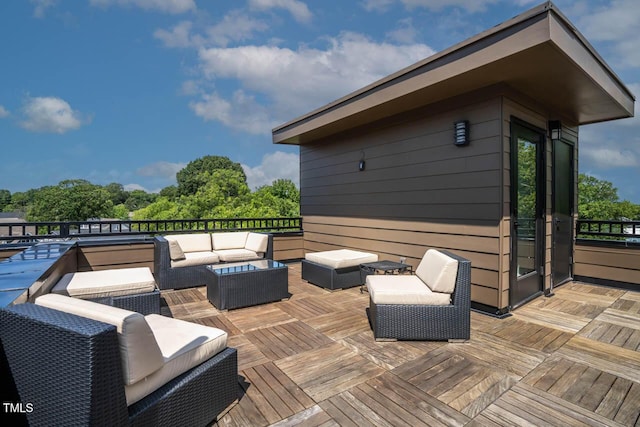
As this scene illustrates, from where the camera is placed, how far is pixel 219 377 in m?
1.67

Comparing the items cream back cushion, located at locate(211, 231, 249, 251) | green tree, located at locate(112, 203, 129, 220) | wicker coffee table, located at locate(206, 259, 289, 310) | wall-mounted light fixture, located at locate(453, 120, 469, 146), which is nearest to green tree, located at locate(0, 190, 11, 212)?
green tree, located at locate(112, 203, 129, 220)

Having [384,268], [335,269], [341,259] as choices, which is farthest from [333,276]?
[384,268]

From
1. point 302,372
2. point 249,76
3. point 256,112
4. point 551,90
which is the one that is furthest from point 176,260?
point 256,112

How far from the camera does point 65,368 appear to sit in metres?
1.09

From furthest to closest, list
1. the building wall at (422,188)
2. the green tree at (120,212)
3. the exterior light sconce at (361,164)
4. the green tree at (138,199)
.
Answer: the green tree at (138,199)
the green tree at (120,212)
the exterior light sconce at (361,164)
the building wall at (422,188)

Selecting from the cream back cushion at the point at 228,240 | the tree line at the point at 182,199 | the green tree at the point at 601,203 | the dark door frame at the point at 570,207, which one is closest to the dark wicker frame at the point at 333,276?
the cream back cushion at the point at 228,240

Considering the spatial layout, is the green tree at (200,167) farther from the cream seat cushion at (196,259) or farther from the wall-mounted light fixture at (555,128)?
the wall-mounted light fixture at (555,128)

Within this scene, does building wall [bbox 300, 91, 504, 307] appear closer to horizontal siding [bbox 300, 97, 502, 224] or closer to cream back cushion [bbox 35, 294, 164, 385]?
horizontal siding [bbox 300, 97, 502, 224]

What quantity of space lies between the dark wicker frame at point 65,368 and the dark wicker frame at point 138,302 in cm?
175

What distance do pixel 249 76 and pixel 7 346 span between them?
50.5 feet

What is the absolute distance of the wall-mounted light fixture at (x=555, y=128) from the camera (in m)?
4.02

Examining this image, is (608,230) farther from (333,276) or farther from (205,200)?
(205,200)

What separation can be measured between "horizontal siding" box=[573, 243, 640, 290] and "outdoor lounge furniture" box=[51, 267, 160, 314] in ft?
18.8

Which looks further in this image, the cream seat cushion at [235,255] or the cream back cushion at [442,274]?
the cream seat cushion at [235,255]
